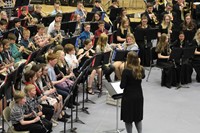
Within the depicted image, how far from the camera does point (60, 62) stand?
29.3 ft

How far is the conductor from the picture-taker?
6848 millimetres

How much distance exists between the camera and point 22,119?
21.8 feet

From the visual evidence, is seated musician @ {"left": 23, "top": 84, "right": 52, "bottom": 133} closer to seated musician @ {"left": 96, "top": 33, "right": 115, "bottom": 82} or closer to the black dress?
the black dress

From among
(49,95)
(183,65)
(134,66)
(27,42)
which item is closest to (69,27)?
(27,42)

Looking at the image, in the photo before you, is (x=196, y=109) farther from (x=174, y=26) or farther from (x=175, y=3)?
(x=175, y=3)

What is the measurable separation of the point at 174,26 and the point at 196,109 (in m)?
5.30

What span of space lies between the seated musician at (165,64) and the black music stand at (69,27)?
2.81m

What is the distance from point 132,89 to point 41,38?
438cm

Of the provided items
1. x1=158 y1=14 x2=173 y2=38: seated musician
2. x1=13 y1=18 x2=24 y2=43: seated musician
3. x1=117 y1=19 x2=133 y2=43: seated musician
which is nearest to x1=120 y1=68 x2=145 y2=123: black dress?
x1=13 y1=18 x2=24 y2=43: seated musician

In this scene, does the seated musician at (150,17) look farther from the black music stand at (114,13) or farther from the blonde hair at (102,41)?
the blonde hair at (102,41)

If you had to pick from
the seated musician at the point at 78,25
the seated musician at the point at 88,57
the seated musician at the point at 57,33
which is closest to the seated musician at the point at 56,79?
the seated musician at the point at 88,57

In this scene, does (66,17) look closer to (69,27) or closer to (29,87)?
(69,27)

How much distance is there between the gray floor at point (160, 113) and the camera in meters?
8.20

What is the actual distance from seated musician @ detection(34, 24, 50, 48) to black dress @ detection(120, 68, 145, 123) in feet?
13.3
